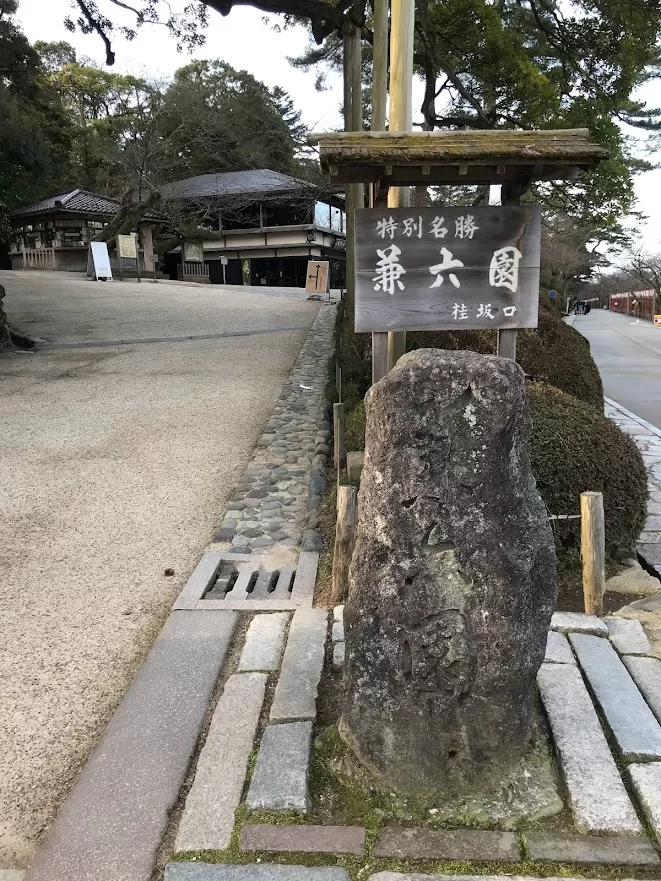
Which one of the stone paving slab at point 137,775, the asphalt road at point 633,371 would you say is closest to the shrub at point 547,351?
the asphalt road at point 633,371

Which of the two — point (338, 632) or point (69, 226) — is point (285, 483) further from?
point (69, 226)

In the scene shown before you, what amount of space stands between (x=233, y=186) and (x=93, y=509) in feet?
96.2

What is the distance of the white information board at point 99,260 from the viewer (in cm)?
2605

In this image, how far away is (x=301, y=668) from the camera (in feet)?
9.76

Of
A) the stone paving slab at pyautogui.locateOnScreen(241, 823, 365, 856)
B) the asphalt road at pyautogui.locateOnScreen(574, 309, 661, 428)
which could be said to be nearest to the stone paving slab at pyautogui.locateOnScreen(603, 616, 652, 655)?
the stone paving slab at pyautogui.locateOnScreen(241, 823, 365, 856)

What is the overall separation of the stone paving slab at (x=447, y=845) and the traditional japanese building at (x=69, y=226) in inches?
A: 1276

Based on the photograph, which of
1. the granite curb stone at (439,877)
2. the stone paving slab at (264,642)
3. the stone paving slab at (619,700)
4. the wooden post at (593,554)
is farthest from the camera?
the wooden post at (593,554)

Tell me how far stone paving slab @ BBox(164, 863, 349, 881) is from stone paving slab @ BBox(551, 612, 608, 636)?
1.82 metres

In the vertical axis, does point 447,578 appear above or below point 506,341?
below

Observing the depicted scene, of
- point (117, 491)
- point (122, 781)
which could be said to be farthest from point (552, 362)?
point (122, 781)

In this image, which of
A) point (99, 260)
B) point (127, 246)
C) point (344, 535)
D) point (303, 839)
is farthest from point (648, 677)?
point (127, 246)

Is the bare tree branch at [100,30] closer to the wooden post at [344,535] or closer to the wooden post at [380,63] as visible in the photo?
the wooden post at [380,63]

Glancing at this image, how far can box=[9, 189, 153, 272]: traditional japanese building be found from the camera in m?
31.6

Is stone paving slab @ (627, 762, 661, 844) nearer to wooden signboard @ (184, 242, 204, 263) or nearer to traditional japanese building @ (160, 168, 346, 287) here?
traditional japanese building @ (160, 168, 346, 287)
